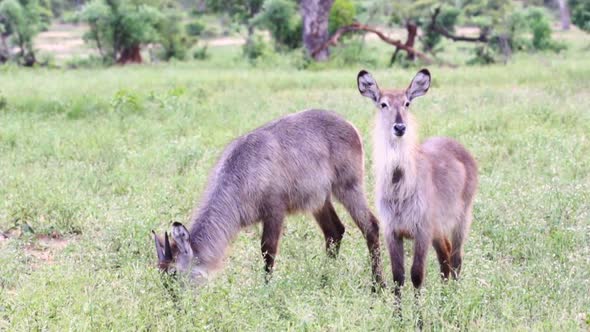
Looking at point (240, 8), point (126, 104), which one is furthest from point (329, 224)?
point (240, 8)

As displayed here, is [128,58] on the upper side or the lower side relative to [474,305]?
lower

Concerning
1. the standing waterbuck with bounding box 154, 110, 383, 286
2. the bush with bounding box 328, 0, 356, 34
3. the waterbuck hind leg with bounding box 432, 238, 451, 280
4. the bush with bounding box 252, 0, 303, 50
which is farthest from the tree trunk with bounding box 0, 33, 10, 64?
the waterbuck hind leg with bounding box 432, 238, 451, 280

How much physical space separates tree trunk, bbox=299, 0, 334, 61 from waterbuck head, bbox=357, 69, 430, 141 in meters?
12.4

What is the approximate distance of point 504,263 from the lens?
504cm

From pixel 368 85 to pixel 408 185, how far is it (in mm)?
649

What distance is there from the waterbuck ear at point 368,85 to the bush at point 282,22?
47.0 feet

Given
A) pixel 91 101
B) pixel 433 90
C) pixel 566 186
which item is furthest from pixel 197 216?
pixel 433 90

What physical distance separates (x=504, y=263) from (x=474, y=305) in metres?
1.00

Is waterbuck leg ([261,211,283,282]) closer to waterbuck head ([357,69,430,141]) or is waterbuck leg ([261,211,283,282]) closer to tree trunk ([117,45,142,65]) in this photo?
waterbuck head ([357,69,430,141])

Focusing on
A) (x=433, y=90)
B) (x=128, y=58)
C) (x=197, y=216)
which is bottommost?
(x=128, y=58)

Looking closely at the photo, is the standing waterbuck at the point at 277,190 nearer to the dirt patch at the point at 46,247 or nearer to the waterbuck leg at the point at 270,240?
the waterbuck leg at the point at 270,240

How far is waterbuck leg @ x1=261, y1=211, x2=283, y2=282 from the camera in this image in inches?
193

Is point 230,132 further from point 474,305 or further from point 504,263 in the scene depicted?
point 474,305

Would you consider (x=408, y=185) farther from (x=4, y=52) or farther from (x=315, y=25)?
(x=4, y=52)
